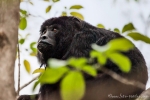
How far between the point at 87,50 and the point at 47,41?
588 millimetres

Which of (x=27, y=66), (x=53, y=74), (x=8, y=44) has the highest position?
(x=53, y=74)

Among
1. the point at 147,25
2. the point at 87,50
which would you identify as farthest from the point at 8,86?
the point at 87,50

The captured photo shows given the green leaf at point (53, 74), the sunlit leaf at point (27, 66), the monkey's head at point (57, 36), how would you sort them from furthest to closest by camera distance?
the monkey's head at point (57, 36)
the sunlit leaf at point (27, 66)
the green leaf at point (53, 74)

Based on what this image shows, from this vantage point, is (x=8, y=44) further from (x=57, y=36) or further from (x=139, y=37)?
(x=57, y=36)

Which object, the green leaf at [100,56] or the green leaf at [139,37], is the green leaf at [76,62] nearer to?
the green leaf at [100,56]

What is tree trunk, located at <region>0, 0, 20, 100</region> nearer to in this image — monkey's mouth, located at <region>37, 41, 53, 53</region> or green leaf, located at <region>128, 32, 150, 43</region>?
green leaf, located at <region>128, 32, 150, 43</region>

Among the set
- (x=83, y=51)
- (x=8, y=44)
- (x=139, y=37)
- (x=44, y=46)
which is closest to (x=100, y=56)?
(x=139, y=37)

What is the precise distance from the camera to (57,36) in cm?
418

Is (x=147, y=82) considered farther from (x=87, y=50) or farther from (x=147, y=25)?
(x=147, y=25)

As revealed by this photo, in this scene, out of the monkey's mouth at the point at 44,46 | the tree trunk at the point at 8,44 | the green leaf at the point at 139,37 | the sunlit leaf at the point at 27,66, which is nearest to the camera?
the green leaf at the point at 139,37

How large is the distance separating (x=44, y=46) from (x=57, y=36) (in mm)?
331

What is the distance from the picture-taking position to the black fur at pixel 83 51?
10.8ft

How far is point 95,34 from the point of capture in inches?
150

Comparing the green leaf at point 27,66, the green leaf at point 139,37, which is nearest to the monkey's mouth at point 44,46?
the green leaf at point 27,66
